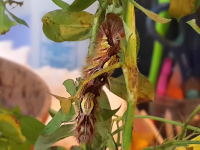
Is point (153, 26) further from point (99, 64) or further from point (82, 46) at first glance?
point (99, 64)

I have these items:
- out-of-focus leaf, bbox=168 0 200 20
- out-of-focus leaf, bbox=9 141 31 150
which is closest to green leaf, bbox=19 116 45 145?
out-of-focus leaf, bbox=9 141 31 150

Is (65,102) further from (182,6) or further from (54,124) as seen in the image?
(182,6)

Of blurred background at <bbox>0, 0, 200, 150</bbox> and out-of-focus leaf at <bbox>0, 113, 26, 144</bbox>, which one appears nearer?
out-of-focus leaf at <bbox>0, 113, 26, 144</bbox>

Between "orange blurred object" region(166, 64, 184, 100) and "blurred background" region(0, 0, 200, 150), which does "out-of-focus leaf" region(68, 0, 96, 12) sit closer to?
"blurred background" region(0, 0, 200, 150)

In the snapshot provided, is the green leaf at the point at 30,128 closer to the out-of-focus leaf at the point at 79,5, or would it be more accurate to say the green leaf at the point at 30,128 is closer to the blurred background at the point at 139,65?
the out-of-focus leaf at the point at 79,5

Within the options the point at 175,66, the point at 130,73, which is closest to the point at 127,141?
the point at 130,73

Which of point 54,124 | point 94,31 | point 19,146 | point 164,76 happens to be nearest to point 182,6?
point 94,31

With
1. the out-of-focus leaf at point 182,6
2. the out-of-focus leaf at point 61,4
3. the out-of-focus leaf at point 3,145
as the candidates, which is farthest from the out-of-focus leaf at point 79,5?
the out-of-focus leaf at point 3,145
